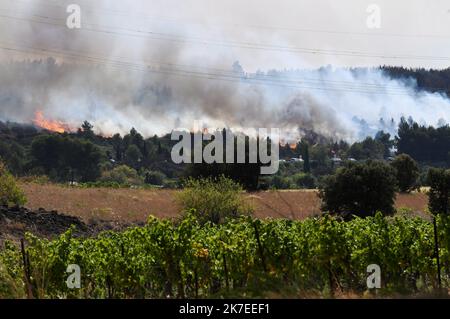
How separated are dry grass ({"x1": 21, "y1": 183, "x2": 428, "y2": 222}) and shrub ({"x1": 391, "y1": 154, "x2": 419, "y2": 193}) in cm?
643

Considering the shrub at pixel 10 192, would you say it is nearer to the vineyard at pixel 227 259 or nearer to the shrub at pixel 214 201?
the shrub at pixel 214 201

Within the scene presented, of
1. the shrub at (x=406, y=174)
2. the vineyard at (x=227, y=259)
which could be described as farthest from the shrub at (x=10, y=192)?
the shrub at (x=406, y=174)

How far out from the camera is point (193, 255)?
2003 cm

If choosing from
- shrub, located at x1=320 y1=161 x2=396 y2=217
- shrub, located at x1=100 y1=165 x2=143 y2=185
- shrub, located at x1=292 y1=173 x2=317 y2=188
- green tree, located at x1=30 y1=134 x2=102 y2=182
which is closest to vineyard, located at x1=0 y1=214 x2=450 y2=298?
shrub, located at x1=320 y1=161 x2=396 y2=217

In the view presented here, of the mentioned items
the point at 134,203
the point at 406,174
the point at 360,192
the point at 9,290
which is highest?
the point at 406,174

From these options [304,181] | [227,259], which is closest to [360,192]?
[227,259]

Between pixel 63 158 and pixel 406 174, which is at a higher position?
pixel 63 158

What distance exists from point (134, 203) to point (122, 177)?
299 feet

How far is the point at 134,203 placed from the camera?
7588cm

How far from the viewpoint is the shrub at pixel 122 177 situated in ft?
534

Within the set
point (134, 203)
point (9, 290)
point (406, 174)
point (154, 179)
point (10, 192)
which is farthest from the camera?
point (154, 179)

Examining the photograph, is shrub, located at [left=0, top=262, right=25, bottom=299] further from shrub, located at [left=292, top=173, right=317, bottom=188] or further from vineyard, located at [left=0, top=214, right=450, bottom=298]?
shrub, located at [left=292, top=173, right=317, bottom=188]

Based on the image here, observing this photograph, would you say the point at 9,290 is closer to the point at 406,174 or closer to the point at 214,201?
the point at 214,201
